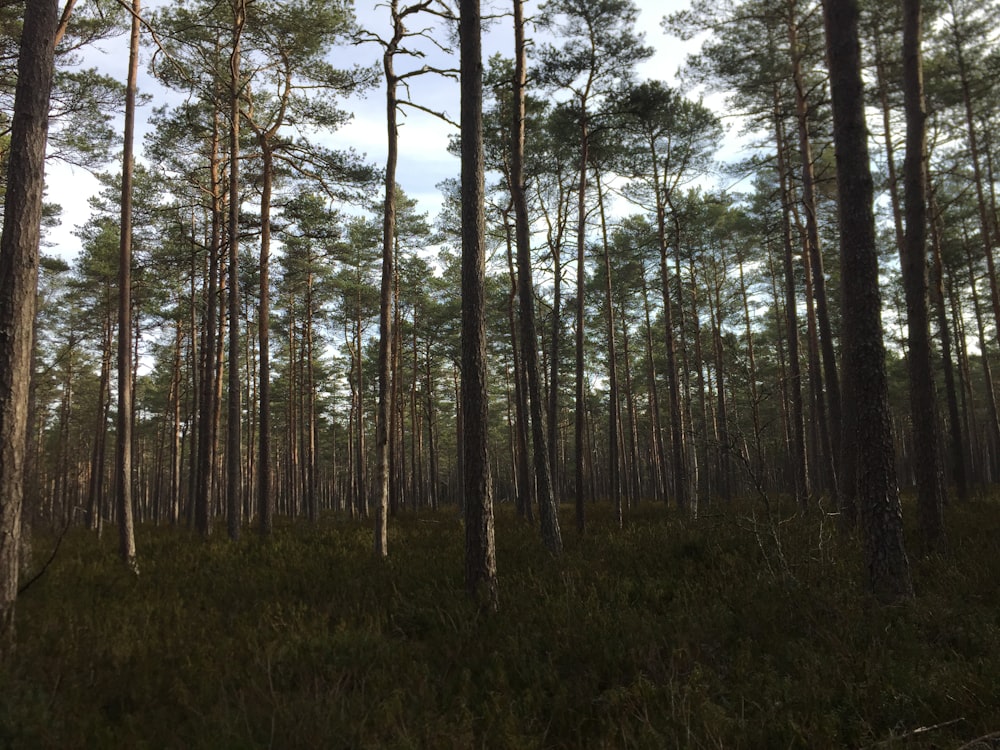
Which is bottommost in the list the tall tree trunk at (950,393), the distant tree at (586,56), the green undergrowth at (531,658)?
the green undergrowth at (531,658)

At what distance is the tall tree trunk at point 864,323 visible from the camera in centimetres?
564

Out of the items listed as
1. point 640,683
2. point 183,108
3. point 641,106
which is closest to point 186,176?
point 183,108

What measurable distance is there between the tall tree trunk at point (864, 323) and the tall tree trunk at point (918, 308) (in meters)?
2.88

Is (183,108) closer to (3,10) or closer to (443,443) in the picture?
(3,10)

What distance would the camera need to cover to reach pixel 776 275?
76.4ft

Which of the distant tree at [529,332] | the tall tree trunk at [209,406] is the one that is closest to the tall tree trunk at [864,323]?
the distant tree at [529,332]

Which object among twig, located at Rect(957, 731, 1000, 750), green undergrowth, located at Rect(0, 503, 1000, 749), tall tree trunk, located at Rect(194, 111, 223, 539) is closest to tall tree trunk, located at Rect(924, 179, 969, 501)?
green undergrowth, located at Rect(0, 503, 1000, 749)

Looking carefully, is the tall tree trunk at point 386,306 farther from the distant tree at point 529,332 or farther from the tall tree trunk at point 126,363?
the tall tree trunk at point 126,363

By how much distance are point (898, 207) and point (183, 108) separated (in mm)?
19282

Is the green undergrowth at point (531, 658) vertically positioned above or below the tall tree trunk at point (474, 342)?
below

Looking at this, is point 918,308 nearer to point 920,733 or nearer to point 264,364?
point 920,733

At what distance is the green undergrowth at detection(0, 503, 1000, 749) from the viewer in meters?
3.46

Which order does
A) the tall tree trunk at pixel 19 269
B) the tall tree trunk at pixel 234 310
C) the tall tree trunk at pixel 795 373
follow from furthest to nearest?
the tall tree trunk at pixel 795 373, the tall tree trunk at pixel 234 310, the tall tree trunk at pixel 19 269

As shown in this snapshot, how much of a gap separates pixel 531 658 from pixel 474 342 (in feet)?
11.2
